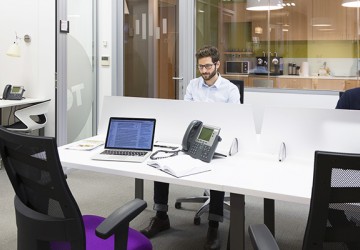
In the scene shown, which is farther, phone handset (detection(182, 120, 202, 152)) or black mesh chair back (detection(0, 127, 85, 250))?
phone handset (detection(182, 120, 202, 152))

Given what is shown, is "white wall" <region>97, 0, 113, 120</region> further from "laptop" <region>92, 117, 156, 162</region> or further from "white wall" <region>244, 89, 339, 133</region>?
"laptop" <region>92, 117, 156, 162</region>

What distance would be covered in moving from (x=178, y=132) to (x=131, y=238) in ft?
3.37

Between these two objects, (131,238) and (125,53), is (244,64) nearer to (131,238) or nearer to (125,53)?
(125,53)

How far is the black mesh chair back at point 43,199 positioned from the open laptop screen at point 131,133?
3.10 ft

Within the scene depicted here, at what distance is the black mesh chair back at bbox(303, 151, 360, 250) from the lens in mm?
1185

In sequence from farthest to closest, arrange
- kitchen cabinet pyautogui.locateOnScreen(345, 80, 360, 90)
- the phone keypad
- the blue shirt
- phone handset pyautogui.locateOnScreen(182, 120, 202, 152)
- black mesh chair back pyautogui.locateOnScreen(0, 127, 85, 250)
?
kitchen cabinet pyautogui.locateOnScreen(345, 80, 360, 90) → the blue shirt → phone handset pyautogui.locateOnScreen(182, 120, 202, 152) → the phone keypad → black mesh chair back pyautogui.locateOnScreen(0, 127, 85, 250)

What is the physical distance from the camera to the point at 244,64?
511cm

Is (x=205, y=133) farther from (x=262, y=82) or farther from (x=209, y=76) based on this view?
(x=262, y=82)

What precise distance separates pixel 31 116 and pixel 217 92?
2.57m

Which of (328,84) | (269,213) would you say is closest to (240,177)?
(269,213)

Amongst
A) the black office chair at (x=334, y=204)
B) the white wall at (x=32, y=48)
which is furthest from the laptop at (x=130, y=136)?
the white wall at (x=32, y=48)

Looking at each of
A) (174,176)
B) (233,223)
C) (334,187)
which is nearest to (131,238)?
(174,176)

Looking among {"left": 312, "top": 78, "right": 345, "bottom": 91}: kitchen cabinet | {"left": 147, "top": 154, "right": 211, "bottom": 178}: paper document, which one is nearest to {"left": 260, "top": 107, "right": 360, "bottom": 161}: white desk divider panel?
{"left": 147, "top": 154, "right": 211, "bottom": 178}: paper document

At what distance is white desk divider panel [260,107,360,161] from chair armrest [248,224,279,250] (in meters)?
0.99
